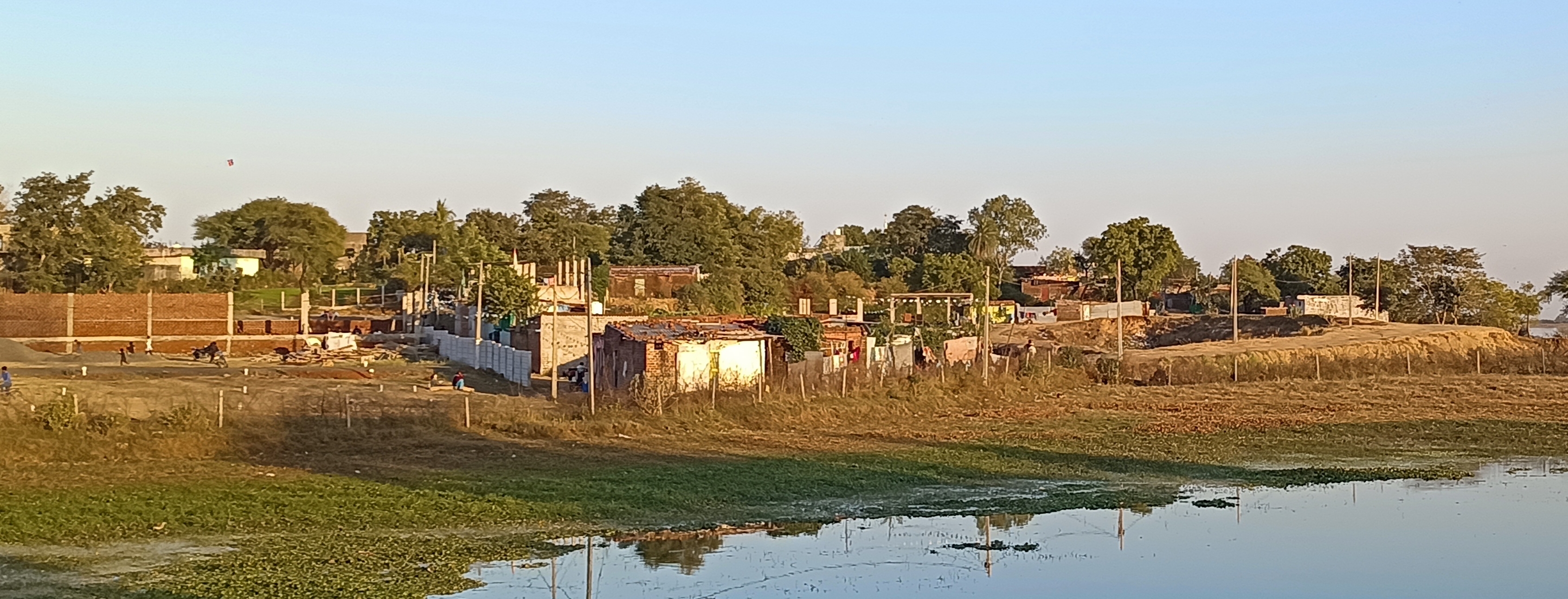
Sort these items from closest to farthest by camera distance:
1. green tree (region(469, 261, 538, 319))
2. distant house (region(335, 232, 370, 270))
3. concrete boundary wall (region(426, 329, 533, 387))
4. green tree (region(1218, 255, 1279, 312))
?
concrete boundary wall (region(426, 329, 533, 387)) → green tree (region(469, 261, 538, 319)) → green tree (region(1218, 255, 1279, 312)) → distant house (region(335, 232, 370, 270))

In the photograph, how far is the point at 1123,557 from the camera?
18031 mm

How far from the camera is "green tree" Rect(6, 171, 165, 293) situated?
71.4 m

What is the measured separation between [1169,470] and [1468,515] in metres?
5.57

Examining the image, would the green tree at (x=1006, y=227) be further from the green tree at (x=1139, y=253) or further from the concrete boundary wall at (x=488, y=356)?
the concrete boundary wall at (x=488, y=356)

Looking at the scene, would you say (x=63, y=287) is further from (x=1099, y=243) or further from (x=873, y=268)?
(x=1099, y=243)

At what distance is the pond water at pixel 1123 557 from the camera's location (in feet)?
52.4

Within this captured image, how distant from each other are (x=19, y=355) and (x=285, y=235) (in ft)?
156

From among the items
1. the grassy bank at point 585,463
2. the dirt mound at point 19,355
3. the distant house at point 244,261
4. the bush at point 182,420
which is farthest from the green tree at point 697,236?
the bush at point 182,420

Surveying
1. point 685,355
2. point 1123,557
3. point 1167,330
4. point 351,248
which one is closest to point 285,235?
point 351,248

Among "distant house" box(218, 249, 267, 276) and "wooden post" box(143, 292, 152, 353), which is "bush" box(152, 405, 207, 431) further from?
"distant house" box(218, 249, 267, 276)

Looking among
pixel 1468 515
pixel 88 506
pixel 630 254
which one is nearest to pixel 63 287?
pixel 630 254

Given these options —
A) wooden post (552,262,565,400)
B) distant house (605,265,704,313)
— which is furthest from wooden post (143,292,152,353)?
distant house (605,265,704,313)

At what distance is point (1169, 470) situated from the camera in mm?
25891

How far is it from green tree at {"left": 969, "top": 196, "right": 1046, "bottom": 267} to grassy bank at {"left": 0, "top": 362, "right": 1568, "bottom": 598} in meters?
66.5
